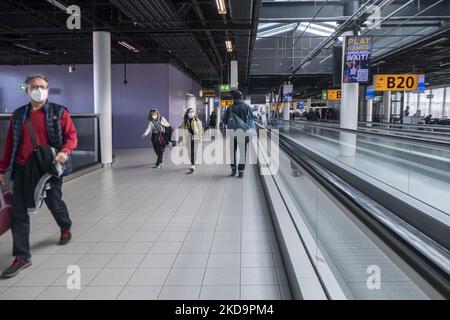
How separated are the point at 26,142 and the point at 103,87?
737 cm

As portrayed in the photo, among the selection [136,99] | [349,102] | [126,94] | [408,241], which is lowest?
[408,241]

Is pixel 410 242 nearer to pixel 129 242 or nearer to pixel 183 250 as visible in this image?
pixel 183 250

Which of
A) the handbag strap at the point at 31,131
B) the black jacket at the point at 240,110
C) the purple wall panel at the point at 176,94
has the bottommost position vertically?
the handbag strap at the point at 31,131

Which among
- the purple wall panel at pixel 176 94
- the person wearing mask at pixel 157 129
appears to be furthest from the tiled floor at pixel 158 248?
the purple wall panel at pixel 176 94

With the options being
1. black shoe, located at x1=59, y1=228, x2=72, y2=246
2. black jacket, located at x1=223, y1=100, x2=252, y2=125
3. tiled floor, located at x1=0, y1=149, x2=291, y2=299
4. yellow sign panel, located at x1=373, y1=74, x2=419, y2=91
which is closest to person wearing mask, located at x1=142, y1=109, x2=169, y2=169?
black jacket, located at x1=223, y1=100, x2=252, y2=125

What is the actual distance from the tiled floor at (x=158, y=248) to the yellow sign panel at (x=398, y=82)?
51.5 ft

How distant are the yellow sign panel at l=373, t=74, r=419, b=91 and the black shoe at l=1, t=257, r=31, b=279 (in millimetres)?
20079

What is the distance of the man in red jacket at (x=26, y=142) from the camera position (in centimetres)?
362

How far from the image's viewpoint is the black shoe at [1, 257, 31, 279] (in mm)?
3511

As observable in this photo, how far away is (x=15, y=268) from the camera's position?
3.58m

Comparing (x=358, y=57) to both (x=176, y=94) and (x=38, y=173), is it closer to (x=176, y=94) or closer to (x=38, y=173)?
(x=176, y=94)

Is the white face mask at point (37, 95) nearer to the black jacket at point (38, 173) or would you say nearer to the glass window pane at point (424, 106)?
the black jacket at point (38, 173)

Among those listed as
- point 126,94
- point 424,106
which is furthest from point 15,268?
point 424,106

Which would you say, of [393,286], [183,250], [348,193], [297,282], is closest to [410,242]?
[393,286]
